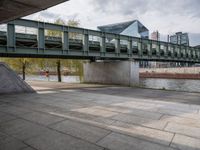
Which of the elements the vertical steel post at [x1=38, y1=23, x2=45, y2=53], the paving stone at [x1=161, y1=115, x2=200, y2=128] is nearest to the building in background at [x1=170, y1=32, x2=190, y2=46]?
the vertical steel post at [x1=38, y1=23, x2=45, y2=53]

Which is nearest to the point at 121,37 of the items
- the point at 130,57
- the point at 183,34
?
the point at 130,57

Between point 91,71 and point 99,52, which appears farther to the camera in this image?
point 91,71

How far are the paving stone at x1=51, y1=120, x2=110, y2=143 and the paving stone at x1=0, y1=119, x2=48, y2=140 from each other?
1.74 ft

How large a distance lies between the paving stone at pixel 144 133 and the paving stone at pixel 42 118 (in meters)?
2.14

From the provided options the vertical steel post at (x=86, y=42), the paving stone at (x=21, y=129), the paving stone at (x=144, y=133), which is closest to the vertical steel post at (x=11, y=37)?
the vertical steel post at (x=86, y=42)

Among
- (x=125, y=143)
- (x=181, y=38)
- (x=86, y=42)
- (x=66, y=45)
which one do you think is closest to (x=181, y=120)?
(x=125, y=143)

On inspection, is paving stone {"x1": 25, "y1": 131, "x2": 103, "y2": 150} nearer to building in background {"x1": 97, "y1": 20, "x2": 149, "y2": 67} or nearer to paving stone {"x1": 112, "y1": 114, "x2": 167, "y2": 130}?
paving stone {"x1": 112, "y1": 114, "x2": 167, "y2": 130}

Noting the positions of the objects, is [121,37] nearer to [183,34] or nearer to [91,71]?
[91,71]

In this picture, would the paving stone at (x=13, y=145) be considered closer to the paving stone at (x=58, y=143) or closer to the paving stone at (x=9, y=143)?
the paving stone at (x=9, y=143)

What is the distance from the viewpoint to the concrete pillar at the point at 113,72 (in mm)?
21797

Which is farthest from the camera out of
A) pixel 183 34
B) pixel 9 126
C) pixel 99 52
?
pixel 183 34

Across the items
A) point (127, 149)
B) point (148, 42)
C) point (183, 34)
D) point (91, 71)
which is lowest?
point (127, 149)

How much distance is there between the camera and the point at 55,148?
3816 mm

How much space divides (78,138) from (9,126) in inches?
100
